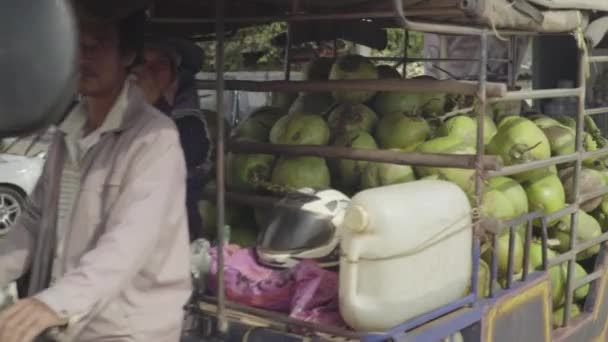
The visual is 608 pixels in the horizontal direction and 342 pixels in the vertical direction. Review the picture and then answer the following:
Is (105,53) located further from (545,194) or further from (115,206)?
(545,194)

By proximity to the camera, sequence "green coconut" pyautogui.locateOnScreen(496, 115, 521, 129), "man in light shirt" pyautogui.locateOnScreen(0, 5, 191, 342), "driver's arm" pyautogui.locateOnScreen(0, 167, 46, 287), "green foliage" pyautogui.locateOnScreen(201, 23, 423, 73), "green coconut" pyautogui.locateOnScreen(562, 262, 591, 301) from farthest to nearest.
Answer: "green foliage" pyautogui.locateOnScreen(201, 23, 423, 73) < "green coconut" pyautogui.locateOnScreen(562, 262, 591, 301) < "green coconut" pyautogui.locateOnScreen(496, 115, 521, 129) < "driver's arm" pyautogui.locateOnScreen(0, 167, 46, 287) < "man in light shirt" pyautogui.locateOnScreen(0, 5, 191, 342)

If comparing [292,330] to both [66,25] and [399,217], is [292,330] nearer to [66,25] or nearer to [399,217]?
[399,217]

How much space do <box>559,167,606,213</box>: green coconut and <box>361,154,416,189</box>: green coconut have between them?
79 cm

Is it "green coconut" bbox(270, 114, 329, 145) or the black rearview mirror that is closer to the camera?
the black rearview mirror

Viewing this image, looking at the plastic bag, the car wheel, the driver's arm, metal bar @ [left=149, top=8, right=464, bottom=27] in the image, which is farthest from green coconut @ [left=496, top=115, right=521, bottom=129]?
the car wheel

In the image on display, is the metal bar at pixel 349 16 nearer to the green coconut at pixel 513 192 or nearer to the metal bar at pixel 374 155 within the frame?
the metal bar at pixel 374 155

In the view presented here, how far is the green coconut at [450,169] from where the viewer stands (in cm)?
294

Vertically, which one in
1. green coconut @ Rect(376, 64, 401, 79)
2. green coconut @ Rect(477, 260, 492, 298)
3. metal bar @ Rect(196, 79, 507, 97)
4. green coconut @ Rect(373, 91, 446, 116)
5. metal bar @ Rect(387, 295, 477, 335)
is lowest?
green coconut @ Rect(477, 260, 492, 298)

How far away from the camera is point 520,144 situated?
316 cm

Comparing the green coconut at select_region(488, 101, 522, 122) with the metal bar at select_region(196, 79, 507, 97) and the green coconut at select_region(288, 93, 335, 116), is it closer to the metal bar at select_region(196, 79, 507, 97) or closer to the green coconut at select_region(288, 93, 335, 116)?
the green coconut at select_region(288, 93, 335, 116)

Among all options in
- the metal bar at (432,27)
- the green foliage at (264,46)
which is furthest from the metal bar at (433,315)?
the green foliage at (264,46)

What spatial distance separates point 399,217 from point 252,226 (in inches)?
42.8

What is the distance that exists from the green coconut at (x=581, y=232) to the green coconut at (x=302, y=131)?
103 centimetres

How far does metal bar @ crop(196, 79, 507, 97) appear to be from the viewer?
8.45ft
